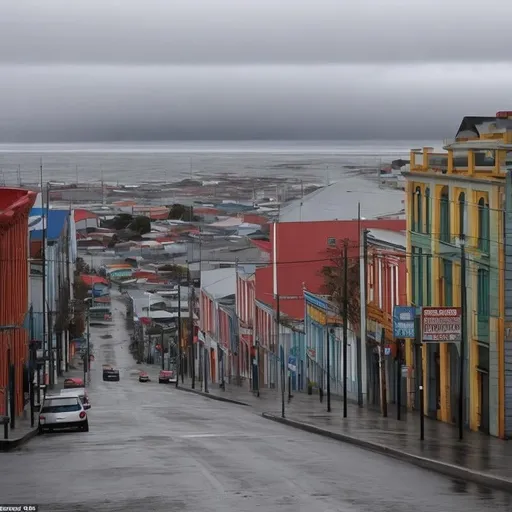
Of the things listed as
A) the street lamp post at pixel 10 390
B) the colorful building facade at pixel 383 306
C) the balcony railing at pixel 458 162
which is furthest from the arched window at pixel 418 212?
the street lamp post at pixel 10 390

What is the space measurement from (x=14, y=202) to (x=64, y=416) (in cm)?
1693

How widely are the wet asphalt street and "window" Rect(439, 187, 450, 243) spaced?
8749mm

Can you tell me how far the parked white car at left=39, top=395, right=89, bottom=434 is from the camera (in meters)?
47.4

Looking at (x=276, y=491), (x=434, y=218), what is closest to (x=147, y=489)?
(x=276, y=491)

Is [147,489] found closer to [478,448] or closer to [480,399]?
[478,448]

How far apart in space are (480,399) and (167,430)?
10.0 meters

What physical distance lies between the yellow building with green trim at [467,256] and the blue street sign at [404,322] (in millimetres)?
1664

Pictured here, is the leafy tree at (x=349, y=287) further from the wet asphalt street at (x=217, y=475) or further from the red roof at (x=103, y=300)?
the red roof at (x=103, y=300)

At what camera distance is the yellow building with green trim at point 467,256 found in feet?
145

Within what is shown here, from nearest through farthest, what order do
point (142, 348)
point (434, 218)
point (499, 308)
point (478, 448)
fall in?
1. point (478, 448)
2. point (499, 308)
3. point (434, 218)
4. point (142, 348)

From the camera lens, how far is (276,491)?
25.3 meters

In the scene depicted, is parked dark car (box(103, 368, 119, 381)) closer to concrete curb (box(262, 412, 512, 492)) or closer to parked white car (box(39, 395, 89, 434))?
parked white car (box(39, 395, 89, 434))

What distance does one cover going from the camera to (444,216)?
50.8 metres

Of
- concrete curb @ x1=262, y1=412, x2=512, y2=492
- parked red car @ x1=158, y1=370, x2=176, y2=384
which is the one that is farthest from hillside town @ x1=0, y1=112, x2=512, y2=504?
parked red car @ x1=158, y1=370, x2=176, y2=384
